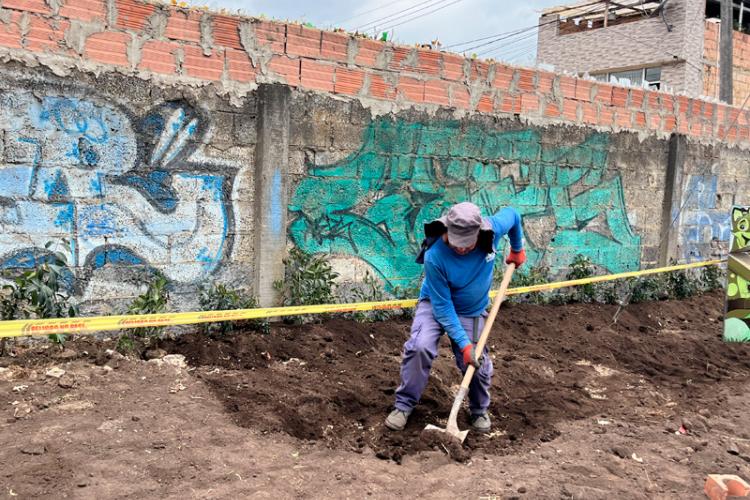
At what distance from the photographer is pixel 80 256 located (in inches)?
191

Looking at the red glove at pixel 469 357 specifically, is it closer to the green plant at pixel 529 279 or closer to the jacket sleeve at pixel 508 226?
the jacket sleeve at pixel 508 226

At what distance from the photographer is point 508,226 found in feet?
14.2

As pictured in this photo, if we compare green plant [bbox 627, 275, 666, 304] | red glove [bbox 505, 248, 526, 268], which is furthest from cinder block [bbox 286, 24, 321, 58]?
green plant [bbox 627, 275, 666, 304]

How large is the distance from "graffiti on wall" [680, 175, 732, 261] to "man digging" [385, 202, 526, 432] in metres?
6.05

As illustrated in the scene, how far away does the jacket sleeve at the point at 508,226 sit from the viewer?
423cm

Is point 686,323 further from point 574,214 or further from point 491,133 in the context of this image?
point 491,133

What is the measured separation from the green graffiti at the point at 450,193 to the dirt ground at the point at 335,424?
3.00 ft

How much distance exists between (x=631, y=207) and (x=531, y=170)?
1948 mm

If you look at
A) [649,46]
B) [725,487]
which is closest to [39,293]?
[725,487]

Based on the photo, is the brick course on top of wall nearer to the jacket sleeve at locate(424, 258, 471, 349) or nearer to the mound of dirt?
the mound of dirt

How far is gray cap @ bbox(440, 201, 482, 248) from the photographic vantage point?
12.4 ft

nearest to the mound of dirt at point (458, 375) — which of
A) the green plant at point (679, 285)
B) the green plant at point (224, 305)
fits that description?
the green plant at point (224, 305)

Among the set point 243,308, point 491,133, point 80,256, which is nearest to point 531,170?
point 491,133

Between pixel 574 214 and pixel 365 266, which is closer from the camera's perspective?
pixel 365 266
